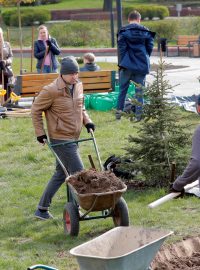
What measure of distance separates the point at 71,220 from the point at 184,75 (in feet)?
57.7

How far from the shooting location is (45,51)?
61.8ft

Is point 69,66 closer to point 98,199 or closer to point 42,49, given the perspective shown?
point 98,199

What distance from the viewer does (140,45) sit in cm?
1569

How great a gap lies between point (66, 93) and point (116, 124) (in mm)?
6525

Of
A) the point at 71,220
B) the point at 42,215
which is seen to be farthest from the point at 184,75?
the point at 71,220

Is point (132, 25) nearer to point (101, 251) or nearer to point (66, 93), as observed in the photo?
Result: point (66, 93)

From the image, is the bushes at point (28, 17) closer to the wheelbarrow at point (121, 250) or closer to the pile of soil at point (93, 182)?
the pile of soil at point (93, 182)

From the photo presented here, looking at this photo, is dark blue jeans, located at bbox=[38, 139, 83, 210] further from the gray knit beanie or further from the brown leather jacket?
the gray knit beanie

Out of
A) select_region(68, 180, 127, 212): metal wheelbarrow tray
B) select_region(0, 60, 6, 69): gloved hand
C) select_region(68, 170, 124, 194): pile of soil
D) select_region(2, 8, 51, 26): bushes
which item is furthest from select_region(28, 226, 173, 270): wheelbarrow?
select_region(2, 8, 51, 26): bushes

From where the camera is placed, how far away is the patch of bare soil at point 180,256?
7.74 metres

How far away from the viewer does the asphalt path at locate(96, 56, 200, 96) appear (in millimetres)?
21188

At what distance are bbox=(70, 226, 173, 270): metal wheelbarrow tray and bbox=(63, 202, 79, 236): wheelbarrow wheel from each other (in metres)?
1.74

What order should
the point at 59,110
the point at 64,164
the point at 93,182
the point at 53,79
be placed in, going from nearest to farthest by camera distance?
the point at 93,182 < the point at 59,110 < the point at 64,164 < the point at 53,79

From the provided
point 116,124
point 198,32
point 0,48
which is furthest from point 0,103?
point 198,32
